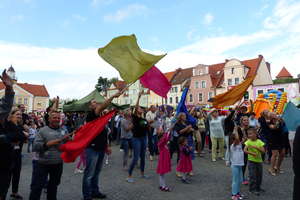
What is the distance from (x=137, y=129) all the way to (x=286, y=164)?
608 cm

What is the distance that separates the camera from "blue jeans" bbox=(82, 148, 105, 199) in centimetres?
449

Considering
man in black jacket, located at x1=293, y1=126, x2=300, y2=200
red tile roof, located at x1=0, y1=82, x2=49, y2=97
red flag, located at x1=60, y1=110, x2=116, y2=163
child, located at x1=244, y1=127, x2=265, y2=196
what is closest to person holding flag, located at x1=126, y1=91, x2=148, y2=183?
red flag, located at x1=60, y1=110, x2=116, y2=163

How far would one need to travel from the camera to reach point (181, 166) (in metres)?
6.18

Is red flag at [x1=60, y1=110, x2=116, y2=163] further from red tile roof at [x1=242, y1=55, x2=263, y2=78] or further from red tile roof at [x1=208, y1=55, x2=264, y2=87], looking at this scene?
red tile roof at [x1=242, y1=55, x2=263, y2=78]

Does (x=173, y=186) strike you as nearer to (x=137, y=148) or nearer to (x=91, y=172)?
(x=137, y=148)

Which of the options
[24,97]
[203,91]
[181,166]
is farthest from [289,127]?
[24,97]

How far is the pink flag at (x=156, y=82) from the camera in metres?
6.60

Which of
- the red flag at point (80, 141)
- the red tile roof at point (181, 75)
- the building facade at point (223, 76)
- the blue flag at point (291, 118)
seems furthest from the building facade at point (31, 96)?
the red flag at point (80, 141)

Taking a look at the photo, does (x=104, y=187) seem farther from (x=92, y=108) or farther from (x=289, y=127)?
(x=289, y=127)

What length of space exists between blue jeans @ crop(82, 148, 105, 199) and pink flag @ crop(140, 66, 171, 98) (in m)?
2.54

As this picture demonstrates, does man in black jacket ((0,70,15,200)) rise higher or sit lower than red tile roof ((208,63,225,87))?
lower

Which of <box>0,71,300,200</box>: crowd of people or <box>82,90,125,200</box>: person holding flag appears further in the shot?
<box>82,90,125,200</box>: person holding flag

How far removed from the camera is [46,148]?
11.9ft

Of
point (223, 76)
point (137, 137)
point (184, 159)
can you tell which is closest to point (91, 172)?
point (137, 137)
